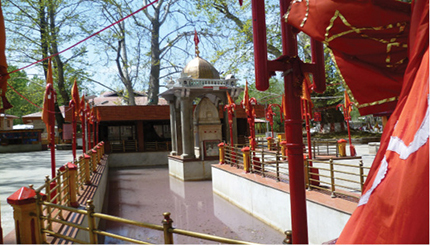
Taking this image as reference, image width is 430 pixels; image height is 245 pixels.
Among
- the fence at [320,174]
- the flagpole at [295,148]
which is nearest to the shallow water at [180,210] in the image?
the fence at [320,174]

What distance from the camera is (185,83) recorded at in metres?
14.9

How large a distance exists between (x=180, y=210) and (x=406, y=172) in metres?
8.73

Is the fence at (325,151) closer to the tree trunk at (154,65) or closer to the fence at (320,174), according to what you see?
the fence at (320,174)

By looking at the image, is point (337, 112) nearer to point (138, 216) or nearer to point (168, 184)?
point (168, 184)

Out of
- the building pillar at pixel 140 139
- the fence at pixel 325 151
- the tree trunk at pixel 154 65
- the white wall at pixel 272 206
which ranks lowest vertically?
the white wall at pixel 272 206

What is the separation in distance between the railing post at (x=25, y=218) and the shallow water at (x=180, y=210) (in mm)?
2854

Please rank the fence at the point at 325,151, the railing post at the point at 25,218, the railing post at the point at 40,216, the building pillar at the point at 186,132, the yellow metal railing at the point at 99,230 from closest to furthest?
the yellow metal railing at the point at 99,230 → the railing post at the point at 25,218 → the railing post at the point at 40,216 → the building pillar at the point at 186,132 → the fence at the point at 325,151

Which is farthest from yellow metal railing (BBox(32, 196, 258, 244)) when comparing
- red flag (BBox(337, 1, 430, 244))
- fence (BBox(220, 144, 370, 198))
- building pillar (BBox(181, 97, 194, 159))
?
building pillar (BBox(181, 97, 194, 159))

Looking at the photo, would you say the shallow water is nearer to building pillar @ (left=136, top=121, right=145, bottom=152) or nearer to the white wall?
the white wall

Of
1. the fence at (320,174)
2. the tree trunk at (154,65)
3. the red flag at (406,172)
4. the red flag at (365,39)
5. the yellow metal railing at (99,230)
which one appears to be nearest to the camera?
the red flag at (406,172)

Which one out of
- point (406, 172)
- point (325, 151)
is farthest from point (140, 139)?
point (406, 172)

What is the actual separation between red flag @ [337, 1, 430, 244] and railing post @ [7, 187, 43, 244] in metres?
4.23

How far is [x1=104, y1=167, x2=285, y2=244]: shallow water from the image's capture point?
727 centimetres

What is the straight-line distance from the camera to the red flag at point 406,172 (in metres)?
1.48
